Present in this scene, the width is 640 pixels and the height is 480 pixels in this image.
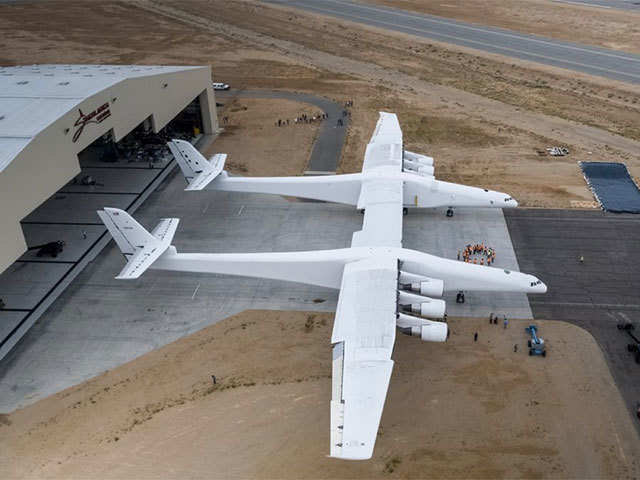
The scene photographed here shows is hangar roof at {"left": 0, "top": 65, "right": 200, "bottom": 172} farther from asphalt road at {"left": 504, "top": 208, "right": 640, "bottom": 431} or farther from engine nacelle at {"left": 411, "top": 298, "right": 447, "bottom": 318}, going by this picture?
asphalt road at {"left": 504, "top": 208, "right": 640, "bottom": 431}

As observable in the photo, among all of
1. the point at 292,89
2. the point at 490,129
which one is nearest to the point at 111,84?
the point at 292,89

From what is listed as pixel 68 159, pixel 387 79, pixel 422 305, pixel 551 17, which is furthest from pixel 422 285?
pixel 551 17

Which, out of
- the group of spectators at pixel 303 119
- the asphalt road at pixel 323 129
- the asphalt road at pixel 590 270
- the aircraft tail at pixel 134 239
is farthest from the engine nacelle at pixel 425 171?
the aircraft tail at pixel 134 239

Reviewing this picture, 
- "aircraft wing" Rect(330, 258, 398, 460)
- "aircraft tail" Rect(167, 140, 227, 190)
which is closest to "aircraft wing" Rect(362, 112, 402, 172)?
"aircraft tail" Rect(167, 140, 227, 190)

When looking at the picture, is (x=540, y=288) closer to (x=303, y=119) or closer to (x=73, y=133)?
(x=73, y=133)

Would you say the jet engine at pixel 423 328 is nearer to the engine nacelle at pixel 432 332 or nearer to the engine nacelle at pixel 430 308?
the engine nacelle at pixel 432 332
